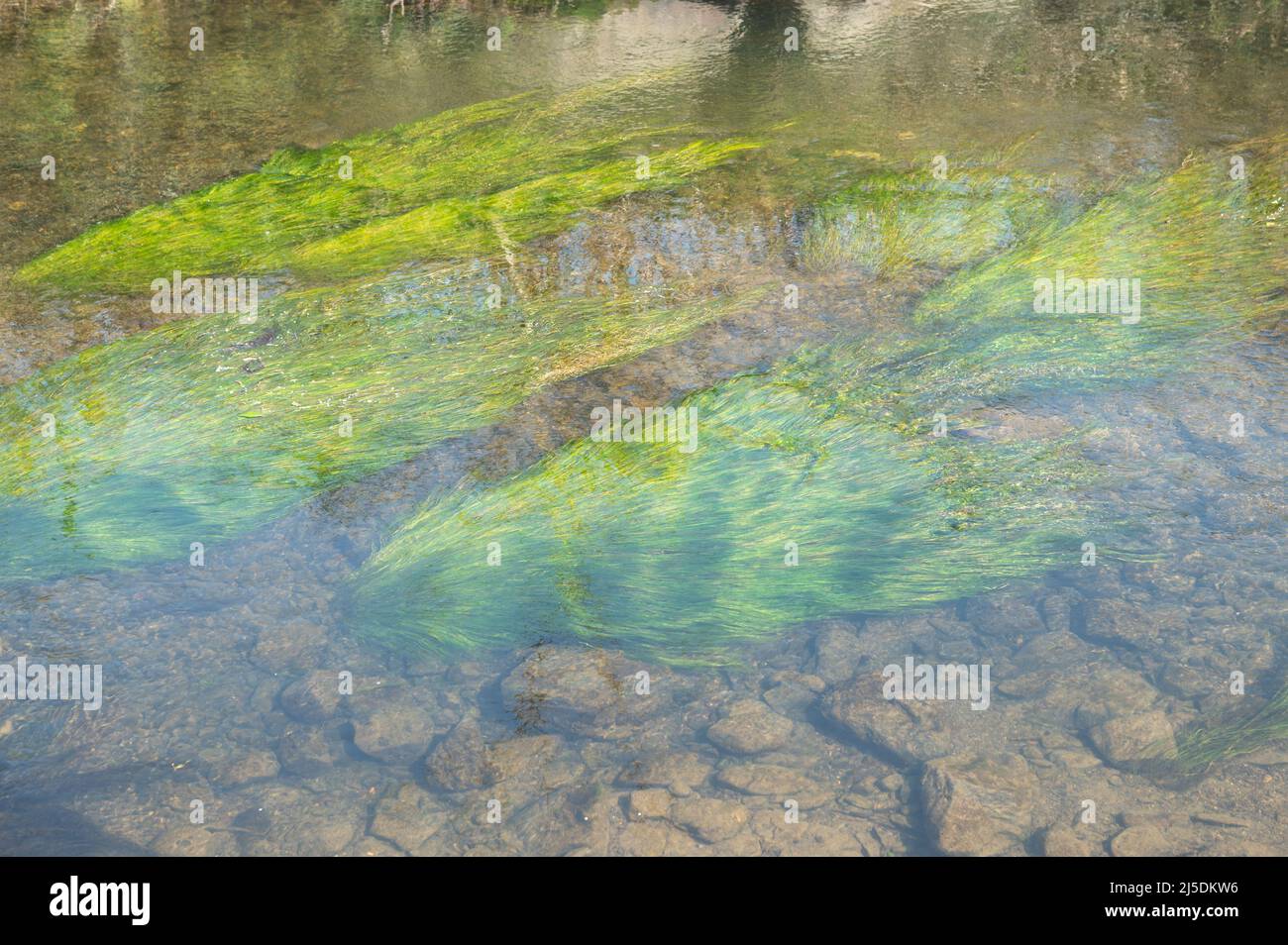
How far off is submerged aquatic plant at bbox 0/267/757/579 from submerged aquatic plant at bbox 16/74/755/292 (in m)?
0.60

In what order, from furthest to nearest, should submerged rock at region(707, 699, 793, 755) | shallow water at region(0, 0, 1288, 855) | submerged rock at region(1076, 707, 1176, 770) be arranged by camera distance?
submerged rock at region(707, 699, 793, 755) → submerged rock at region(1076, 707, 1176, 770) → shallow water at region(0, 0, 1288, 855)

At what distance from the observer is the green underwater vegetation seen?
388 cm

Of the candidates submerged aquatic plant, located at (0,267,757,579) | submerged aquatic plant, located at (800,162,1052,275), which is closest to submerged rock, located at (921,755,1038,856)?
submerged aquatic plant, located at (0,267,757,579)

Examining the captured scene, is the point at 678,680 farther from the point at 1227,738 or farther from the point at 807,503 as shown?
the point at 1227,738

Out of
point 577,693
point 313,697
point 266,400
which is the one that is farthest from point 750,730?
point 266,400

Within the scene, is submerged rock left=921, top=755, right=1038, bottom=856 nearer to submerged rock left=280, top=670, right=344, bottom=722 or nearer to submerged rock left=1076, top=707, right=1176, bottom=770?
submerged rock left=1076, top=707, right=1176, bottom=770

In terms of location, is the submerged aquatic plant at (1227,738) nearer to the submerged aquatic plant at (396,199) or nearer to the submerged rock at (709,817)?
the submerged rock at (709,817)

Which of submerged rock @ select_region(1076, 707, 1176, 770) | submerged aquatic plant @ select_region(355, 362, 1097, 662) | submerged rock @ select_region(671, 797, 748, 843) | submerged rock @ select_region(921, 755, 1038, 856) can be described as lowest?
submerged rock @ select_region(671, 797, 748, 843)

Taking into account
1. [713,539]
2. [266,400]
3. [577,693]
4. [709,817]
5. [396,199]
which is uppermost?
[396,199]

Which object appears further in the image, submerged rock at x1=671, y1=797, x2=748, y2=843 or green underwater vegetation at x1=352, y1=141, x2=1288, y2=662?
green underwater vegetation at x1=352, y1=141, x2=1288, y2=662

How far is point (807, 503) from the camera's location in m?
4.29

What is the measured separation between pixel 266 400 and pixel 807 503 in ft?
7.89

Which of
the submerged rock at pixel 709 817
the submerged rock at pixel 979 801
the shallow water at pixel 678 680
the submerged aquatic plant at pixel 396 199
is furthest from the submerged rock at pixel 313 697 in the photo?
the submerged aquatic plant at pixel 396 199
